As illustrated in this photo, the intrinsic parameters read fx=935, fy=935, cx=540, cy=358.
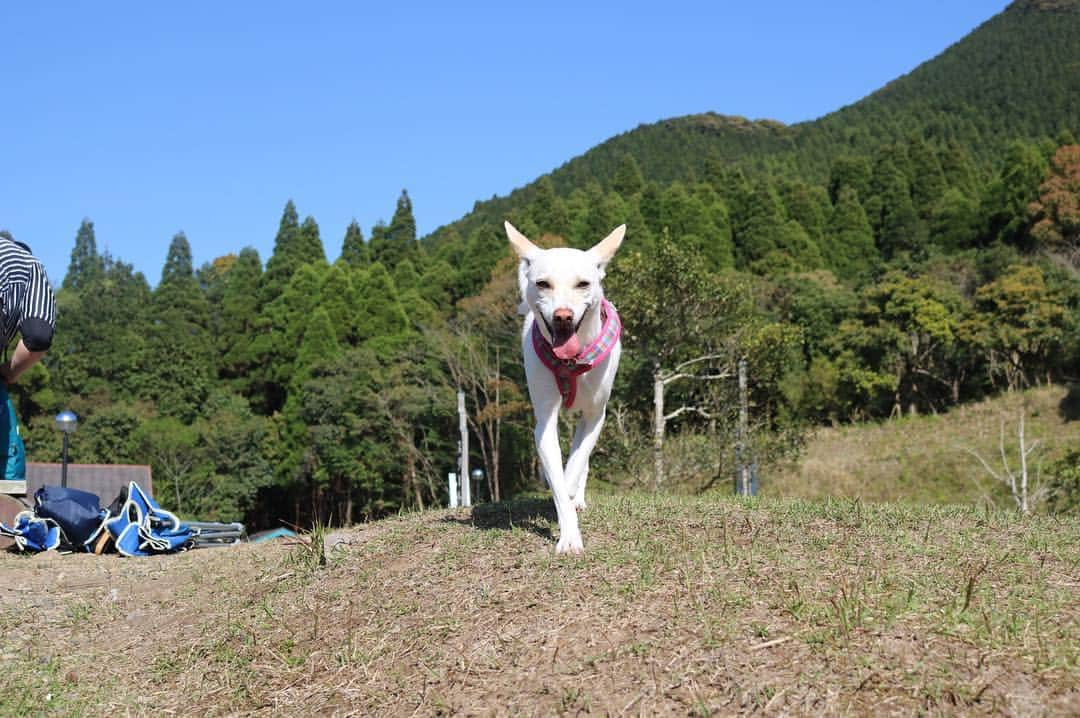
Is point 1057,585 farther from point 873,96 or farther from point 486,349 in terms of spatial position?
point 873,96

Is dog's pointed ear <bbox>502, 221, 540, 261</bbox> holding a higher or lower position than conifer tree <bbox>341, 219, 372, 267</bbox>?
lower

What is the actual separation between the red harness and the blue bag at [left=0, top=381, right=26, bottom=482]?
16.3ft

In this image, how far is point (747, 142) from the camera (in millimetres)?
120375

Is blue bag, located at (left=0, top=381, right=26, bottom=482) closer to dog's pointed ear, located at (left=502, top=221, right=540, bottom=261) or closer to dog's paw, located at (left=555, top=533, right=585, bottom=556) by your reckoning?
dog's pointed ear, located at (left=502, top=221, right=540, bottom=261)

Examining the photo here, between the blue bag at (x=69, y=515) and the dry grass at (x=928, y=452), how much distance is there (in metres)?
19.3

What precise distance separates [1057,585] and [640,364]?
23.8 m

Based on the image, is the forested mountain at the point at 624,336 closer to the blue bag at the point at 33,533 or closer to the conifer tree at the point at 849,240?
the conifer tree at the point at 849,240

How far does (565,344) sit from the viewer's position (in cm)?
575

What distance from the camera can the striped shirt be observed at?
747 centimetres

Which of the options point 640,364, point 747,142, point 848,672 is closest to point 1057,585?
point 848,672

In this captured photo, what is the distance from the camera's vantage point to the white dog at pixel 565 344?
565 cm

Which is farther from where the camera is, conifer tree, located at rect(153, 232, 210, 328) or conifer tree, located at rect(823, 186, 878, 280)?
conifer tree, located at rect(823, 186, 878, 280)

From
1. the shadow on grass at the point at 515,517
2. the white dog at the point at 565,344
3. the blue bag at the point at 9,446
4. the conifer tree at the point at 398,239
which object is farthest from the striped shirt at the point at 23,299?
the conifer tree at the point at 398,239

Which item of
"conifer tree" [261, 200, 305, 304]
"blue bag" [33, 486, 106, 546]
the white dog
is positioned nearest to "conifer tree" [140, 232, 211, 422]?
"conifer tree" [261, 200, 305, 304]
